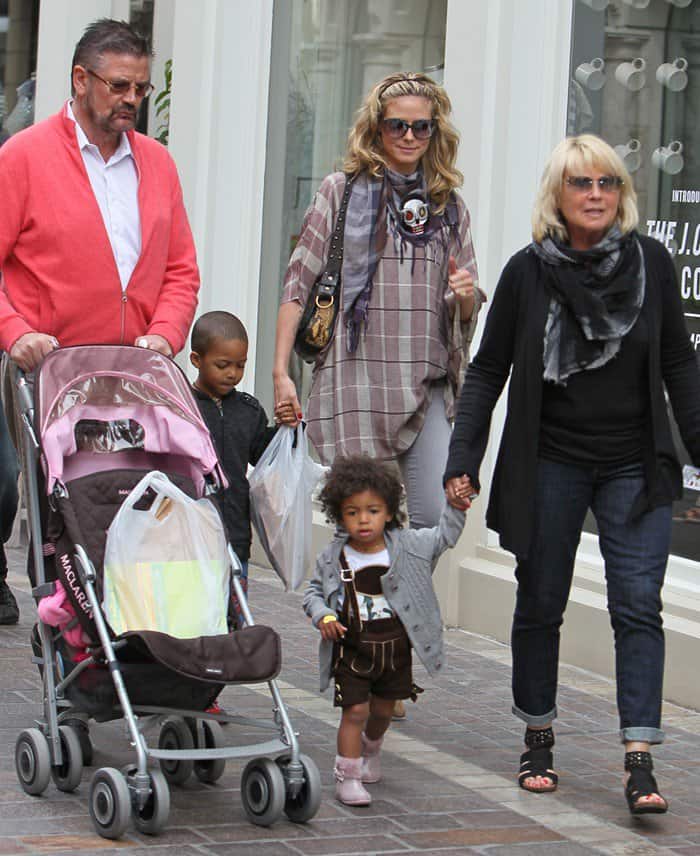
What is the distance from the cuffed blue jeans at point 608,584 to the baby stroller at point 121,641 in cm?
93

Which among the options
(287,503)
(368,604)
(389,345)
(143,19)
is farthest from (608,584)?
(143,19)

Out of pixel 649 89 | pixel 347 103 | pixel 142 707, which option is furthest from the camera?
pixel 347 103

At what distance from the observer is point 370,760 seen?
589 cm

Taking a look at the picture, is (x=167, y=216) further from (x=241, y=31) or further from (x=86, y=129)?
(x=241, y=31)

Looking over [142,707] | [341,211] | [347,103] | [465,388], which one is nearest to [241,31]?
[347,103]

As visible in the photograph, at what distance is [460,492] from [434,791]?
920mm

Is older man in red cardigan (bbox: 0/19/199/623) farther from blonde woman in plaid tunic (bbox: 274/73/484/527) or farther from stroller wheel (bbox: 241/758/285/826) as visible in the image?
stroller wheel (bbox: 241/758/285/826)

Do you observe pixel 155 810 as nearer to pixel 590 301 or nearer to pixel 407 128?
pixel 590 301

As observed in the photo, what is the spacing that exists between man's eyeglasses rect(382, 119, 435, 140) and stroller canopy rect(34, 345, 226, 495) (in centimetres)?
117

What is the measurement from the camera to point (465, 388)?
6035mm

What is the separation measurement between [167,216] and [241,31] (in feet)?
15.6

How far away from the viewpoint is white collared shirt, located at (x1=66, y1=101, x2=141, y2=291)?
20.6ft

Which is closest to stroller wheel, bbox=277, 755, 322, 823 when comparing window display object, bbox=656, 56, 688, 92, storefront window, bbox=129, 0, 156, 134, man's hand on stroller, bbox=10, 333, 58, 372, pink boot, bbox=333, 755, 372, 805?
pink boot, bbox=333, 755, 372, 805

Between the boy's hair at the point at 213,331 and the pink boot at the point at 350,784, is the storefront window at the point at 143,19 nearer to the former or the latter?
the boy's hair at the point at 213,331
